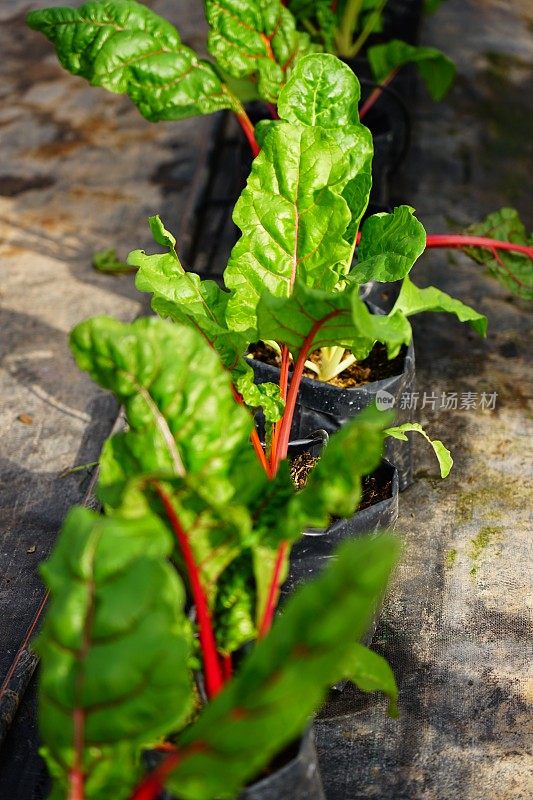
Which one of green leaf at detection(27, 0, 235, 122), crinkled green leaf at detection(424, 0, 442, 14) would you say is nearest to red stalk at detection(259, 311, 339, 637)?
green leaf at detection(27, 0, 235, 122)

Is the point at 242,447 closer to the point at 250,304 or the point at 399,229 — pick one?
the point at 250,304

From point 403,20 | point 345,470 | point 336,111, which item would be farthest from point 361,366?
point 403,20

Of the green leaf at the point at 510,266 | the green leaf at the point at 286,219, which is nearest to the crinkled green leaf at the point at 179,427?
the green leaf at the point at 286,219

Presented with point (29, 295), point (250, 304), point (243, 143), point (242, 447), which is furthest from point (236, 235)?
point (242, 447)

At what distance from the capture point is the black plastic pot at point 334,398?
1.89 meters

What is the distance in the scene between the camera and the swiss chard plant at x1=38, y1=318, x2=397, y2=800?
3.18 feet

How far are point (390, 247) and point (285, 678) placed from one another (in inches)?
35.4

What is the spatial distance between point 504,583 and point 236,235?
4.59 ft

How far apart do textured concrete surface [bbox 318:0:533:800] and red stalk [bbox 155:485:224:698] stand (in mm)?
376

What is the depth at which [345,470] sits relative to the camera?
1171mm

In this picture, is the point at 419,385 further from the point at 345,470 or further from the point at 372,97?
the point at 345,470

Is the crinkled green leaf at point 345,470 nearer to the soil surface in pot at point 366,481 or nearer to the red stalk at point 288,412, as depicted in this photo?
the red stalk at point 288,412

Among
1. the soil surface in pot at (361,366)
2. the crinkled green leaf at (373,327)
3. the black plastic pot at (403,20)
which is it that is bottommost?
the soil surface in pot at (361,366)

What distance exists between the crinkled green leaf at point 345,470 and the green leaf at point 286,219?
0.51 m
